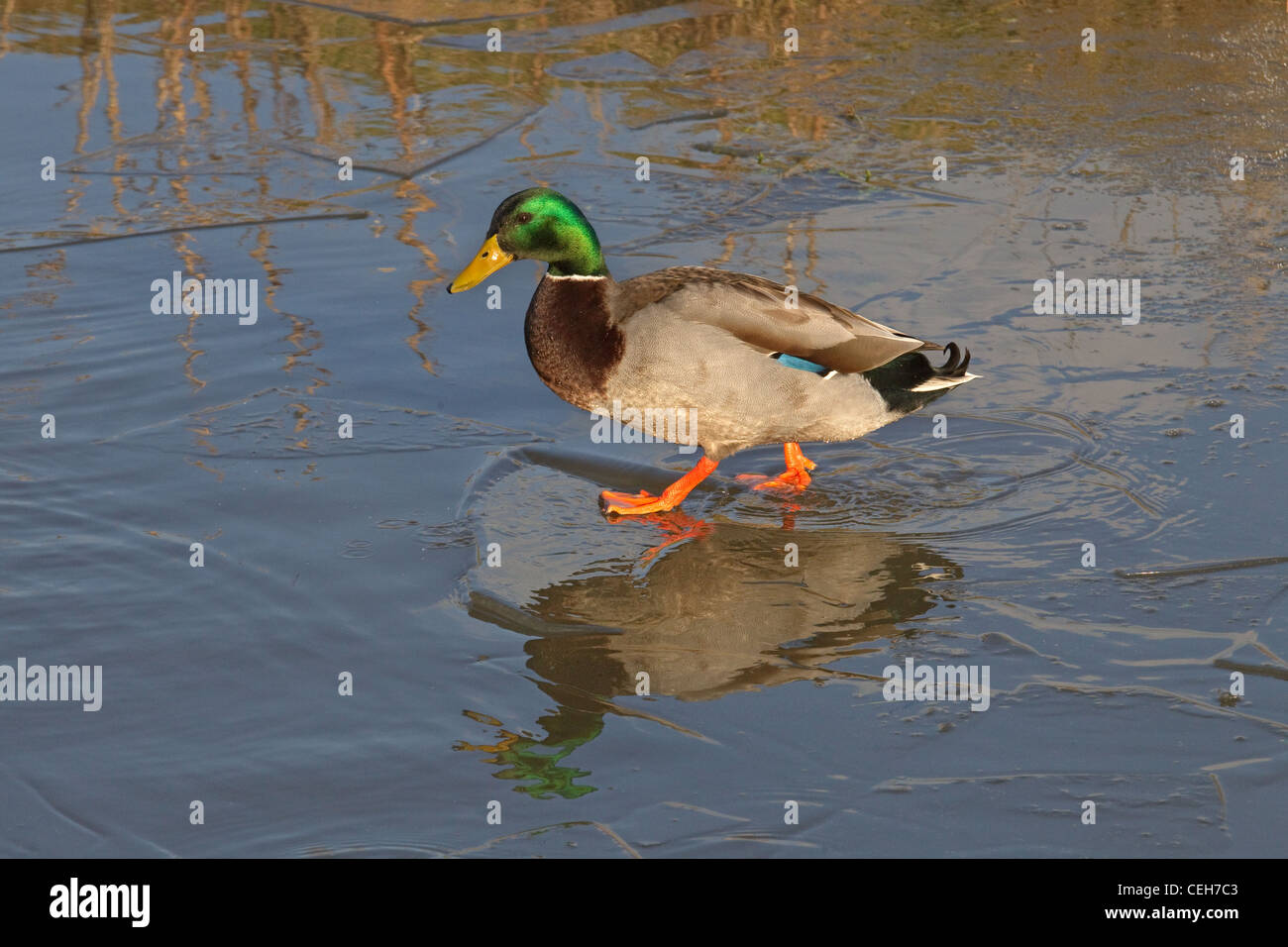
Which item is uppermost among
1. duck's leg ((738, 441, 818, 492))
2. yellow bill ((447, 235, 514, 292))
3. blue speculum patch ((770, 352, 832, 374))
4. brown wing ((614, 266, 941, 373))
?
yellow bill ((447, 235, 514, 292))

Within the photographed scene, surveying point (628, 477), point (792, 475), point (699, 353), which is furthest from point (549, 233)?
point (792, 475)

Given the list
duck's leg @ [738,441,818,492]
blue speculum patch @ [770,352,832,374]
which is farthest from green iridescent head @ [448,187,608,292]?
duck's leg @ [738,441,818,492]

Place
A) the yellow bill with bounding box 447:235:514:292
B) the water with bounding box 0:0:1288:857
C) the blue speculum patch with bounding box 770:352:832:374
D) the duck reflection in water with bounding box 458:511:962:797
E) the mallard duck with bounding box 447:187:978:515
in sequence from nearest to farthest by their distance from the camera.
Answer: the water with bounding box 0:0:1288:857, the duck reflection in water with bounding box 458:511:962:797, the mallard duck with bounding box 447:187:978:515, the blue speculum patch with bounding box 770:352:832:374, the yellow bill with bounding box 447:235:514:292

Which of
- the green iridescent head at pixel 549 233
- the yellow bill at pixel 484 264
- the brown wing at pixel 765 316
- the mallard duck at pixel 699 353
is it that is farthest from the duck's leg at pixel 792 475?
the yellow bill at pixel 484 264

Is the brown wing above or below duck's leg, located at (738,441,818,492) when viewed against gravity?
above

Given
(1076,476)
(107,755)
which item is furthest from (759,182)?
(107,755)

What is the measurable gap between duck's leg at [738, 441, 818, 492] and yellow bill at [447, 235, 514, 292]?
1.01 m

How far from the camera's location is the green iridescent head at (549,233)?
175 inches

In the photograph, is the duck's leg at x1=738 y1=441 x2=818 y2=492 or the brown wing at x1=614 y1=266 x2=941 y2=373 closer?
the brown wing at x1=614 y1=266 x2=941 y2=373

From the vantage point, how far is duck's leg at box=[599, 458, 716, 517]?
14.5 feet

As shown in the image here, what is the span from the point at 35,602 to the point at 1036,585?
8.13 ft

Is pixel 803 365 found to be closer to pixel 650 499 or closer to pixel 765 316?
pixel 765 316

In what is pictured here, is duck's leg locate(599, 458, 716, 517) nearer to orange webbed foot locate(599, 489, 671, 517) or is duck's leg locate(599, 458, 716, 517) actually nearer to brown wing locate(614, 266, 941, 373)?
orange webbed foot locate(599, 489, 671, 517)

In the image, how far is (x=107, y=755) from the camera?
3.17 metres
